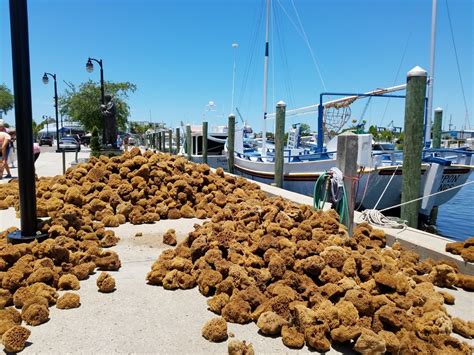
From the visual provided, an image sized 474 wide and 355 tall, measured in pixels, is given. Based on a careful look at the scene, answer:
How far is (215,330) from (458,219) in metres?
12.7

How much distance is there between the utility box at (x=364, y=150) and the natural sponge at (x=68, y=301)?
3913 millimetres

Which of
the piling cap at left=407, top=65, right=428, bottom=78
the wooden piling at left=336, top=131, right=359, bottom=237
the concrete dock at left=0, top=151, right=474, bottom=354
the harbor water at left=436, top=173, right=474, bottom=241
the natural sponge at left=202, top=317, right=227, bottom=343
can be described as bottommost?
the harbor water at left=436, top=173, right=474, bottom=241

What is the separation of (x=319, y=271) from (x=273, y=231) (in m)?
0.94

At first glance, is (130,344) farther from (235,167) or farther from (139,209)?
(235,167)

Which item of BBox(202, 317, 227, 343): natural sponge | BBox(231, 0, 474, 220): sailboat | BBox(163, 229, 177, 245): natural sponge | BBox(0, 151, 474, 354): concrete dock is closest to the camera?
BBox(0, 151, 474, 354): concrete dock

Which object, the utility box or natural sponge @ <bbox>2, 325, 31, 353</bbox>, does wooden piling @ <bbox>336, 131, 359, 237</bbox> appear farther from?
natural sponge @ <bbox>2, 325, 31, 353</bbox>

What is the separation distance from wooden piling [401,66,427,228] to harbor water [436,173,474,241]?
5.51m

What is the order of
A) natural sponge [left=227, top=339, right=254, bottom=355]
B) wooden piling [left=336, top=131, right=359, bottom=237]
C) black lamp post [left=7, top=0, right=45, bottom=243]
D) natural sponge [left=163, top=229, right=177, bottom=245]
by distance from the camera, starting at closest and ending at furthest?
natural sponge [left=227, top=339, right=254, bottom=355] → black lamp post [left=7, top=0, right=45, bottom=243] → natural sponge [left=163, top=229, right=177, bottom=245] → wooden piling [left=336, top=131, right=359, bottom=237]

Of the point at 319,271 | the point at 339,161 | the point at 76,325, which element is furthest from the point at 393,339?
the point at 339,161

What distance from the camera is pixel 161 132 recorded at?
4544cm

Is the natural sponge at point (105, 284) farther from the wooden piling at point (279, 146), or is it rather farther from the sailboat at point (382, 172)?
the wooden piling at point (279, 146)

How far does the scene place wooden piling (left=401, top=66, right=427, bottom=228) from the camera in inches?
245

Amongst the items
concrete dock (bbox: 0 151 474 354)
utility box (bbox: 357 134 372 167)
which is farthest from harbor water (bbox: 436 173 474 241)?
concrete dock (bbox: 0 151 474 354)

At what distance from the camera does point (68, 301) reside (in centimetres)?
346
